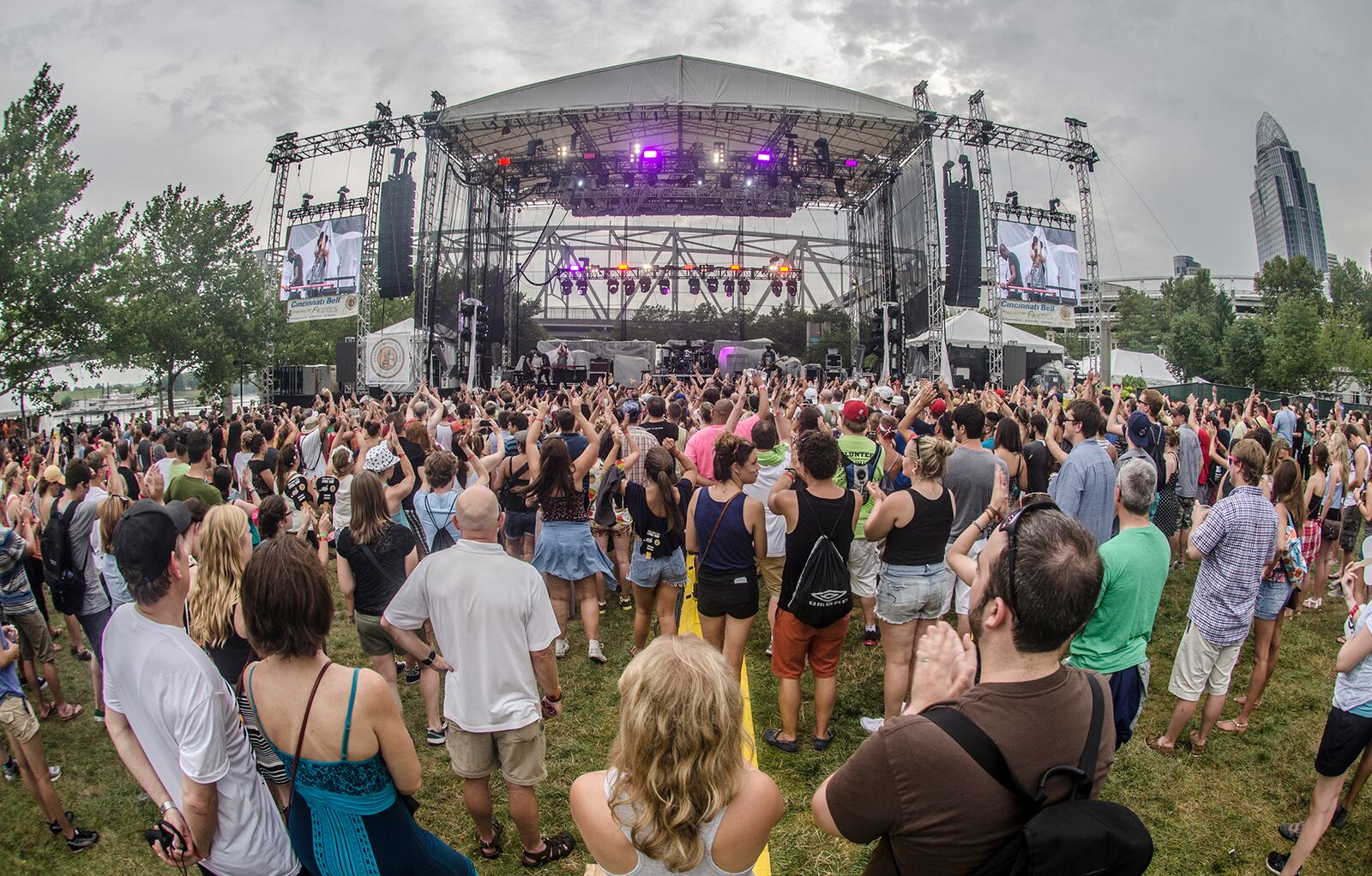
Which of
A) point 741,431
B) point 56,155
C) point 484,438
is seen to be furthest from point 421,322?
point 741,431

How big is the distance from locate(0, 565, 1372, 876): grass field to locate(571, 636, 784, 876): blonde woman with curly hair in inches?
75.4

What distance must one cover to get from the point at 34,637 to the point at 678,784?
16.0ft

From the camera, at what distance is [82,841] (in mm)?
3475

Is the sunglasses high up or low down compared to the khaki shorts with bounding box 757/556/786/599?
up

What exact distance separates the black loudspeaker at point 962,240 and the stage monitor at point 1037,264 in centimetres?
125

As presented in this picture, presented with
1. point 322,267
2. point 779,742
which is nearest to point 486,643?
point 779,742

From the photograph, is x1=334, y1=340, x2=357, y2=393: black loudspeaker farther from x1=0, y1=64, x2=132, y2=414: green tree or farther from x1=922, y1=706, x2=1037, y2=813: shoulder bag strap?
x1=922, y1=706, x2=1037, y2=813: shoulder bag strap

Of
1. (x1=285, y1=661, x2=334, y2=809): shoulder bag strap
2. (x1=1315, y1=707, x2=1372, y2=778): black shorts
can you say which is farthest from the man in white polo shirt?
(x1=1315, y1=707, x2=1372, y2=778): black shorts

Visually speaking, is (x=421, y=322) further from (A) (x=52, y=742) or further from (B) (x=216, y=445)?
(A) (x=52, y=742)

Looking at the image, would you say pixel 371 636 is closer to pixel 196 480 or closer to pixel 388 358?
pixel 196 480

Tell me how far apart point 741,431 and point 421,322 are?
16.0m

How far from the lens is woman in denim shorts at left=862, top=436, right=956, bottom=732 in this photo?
12.6 ft

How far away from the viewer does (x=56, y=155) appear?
1410 centimetres

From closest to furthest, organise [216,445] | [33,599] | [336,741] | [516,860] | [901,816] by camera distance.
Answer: [901,816] → [336,741] → [516,860] → [33,599] → [216,445]
